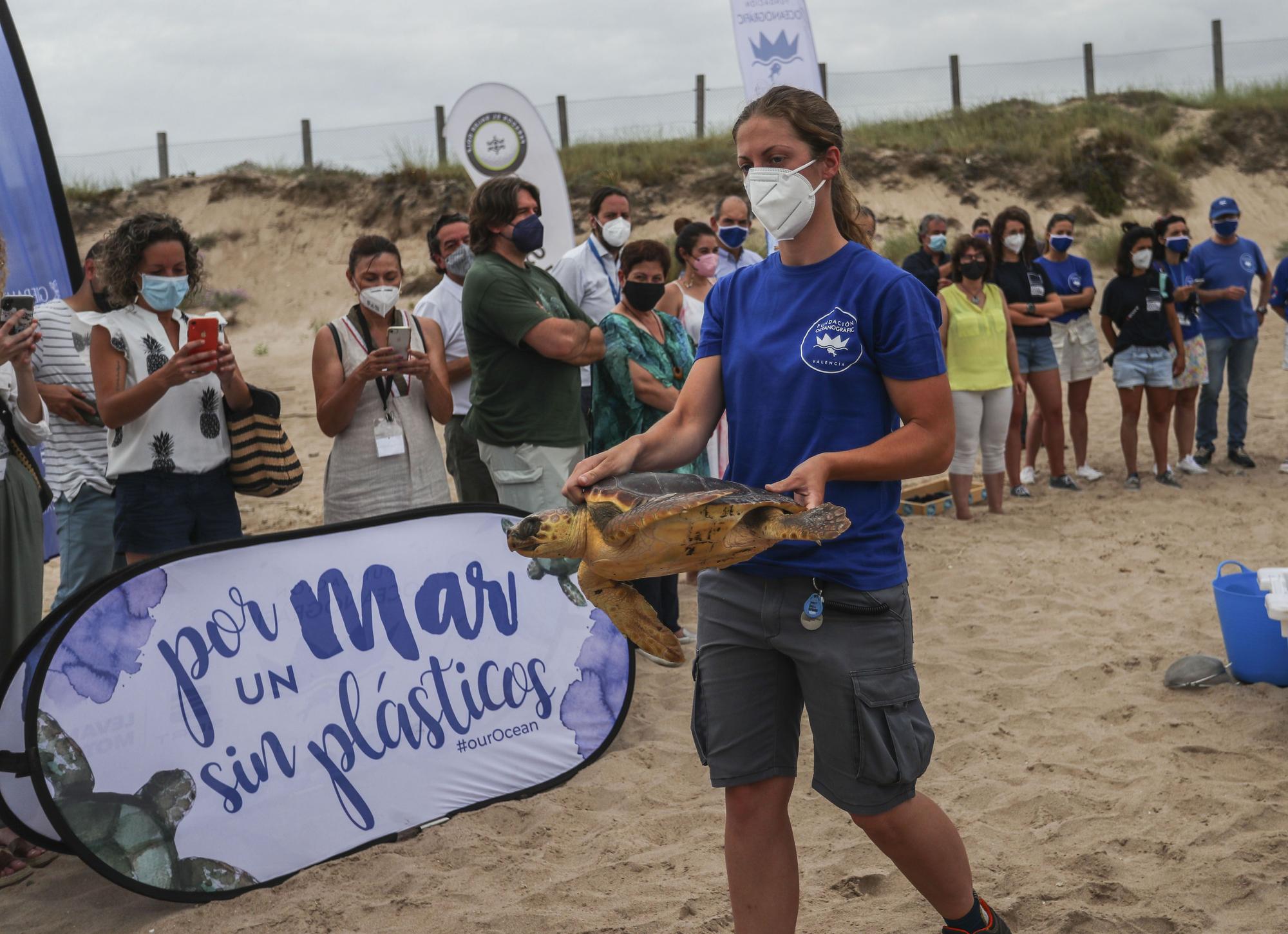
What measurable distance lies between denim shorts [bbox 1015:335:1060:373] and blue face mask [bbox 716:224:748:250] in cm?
248

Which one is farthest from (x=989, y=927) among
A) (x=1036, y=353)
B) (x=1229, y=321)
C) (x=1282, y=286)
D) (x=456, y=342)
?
A: (x=1282, y=286)

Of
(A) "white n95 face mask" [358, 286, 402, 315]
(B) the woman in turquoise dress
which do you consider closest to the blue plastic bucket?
(B) the woman in turquoise dress

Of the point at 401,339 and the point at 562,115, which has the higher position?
the point at 562,115

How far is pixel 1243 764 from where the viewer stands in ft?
11.4

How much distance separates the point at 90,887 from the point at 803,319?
2.62 meters

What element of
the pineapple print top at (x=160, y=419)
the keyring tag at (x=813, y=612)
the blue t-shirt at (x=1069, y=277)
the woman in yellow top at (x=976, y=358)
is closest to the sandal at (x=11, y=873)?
the pineapple print top at (x=160, y=419)

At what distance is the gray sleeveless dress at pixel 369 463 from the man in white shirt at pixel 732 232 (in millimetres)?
2472

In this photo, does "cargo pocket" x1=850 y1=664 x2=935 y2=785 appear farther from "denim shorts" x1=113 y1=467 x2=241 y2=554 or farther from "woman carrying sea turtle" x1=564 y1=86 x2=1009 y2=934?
"denim shorts" x1=113 y1=467 x2=241 y2=554

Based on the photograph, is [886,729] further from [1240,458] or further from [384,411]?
[1240,458]

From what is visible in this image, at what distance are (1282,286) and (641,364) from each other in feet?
20.0

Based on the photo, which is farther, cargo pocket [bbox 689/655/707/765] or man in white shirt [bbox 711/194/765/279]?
man in white shirt [bbox 711/194/765/279]

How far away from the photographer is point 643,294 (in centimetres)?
446

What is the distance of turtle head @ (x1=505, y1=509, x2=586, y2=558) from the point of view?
1.95 meters

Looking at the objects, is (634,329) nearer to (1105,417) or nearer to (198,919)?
(198,919)
